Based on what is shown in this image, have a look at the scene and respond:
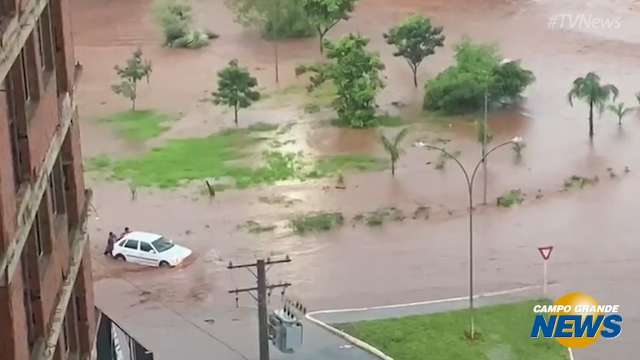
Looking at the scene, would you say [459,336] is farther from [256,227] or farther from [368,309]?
[256,227]

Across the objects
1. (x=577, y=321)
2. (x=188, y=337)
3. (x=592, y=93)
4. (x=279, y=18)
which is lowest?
(x=188, y=337)

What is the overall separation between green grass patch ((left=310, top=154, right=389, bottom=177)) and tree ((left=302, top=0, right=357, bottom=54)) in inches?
440

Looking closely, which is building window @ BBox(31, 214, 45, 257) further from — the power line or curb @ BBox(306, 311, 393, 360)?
the power line

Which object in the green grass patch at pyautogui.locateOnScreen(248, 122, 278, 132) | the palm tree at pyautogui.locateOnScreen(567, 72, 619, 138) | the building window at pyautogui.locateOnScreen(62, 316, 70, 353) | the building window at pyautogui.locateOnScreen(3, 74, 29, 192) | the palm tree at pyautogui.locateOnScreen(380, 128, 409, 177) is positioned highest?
the building window at pyautogui.locateOnScreen(3, 74, 29, 192)

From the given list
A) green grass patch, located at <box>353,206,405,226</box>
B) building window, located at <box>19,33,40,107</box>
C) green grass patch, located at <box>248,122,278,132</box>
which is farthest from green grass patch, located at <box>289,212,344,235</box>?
building window, located at <box>19,33,40,107</box>

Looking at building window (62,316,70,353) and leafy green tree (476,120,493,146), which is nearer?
building window (62,316,70,353)

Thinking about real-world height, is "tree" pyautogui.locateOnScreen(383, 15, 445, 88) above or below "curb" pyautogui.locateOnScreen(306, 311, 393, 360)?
above

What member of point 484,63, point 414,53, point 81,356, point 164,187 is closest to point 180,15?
point 414,53

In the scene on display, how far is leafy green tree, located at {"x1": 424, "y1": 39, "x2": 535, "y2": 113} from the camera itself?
39812mm

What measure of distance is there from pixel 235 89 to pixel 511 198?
10.6 metres

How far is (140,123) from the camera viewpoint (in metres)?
39.8

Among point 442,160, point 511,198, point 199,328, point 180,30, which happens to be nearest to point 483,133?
point 442,160

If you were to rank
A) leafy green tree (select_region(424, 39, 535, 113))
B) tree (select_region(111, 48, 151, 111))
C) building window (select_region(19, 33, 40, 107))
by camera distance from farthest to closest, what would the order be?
tree (select_region(111, 48, 151, 111)) < leafy green tree (select_region(424, 39, 535, 113)) < building window (select_region(19, 33, 40, 107))

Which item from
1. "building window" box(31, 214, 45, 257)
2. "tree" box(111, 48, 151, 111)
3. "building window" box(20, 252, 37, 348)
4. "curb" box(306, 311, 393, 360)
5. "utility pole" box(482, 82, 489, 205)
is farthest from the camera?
"tree" box(111, 48, 151, 111)
